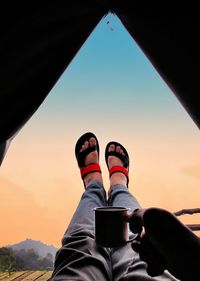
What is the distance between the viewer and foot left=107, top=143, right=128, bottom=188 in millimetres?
1556

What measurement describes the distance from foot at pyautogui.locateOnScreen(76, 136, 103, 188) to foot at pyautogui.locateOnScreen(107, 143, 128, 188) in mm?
74

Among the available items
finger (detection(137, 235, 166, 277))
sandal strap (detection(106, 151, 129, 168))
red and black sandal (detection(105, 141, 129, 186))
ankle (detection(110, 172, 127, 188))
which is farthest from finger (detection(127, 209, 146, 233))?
sandal strap (detection(106, 151, 129, 168))

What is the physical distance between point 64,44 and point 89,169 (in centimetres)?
89

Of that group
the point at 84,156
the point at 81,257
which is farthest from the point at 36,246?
the point at 81,257

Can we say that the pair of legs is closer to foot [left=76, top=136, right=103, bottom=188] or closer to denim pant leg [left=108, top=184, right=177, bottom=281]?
denim pant leg [left=108, top=184, right=177, bottom=281]

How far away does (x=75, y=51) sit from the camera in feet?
3.16

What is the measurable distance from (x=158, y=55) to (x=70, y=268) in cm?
65

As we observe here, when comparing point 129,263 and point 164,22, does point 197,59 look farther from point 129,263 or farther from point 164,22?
point 129,263

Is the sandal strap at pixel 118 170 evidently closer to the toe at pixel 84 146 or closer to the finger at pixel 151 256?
the toe at pixel 84 146

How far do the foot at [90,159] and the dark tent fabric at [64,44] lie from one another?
2.24 feet

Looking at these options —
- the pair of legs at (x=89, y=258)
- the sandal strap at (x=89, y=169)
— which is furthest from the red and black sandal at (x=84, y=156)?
the pair of legs at (x=89, y=258)

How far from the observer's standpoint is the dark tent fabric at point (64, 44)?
738 mm

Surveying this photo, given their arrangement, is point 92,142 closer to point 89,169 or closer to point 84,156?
point 84,156

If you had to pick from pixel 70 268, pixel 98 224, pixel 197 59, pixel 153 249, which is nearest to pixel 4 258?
pixel 70 268
